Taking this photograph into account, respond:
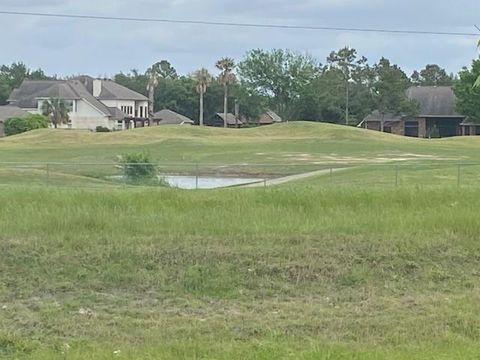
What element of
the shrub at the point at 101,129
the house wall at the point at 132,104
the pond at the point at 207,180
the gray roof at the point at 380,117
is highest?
the house wall at the point at 132,104

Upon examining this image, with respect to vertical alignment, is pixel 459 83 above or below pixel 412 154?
above

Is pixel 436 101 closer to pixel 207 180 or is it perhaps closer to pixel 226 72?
pixel 226 72

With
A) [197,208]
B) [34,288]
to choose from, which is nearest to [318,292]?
[34,288]

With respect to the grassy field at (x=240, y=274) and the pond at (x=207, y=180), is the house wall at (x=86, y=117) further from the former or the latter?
the grassy field at (x=240, y=274)

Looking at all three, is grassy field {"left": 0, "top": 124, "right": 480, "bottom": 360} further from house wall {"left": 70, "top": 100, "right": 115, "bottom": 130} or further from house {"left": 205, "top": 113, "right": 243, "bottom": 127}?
house {"left": 205, "top": 113, "right": 243, "bottom": 127}

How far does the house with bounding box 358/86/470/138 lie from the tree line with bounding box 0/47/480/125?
1.93 m

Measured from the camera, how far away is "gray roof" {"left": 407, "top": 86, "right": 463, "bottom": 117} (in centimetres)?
11012

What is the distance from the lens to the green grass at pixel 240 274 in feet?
29.1

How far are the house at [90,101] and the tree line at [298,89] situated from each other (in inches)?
209

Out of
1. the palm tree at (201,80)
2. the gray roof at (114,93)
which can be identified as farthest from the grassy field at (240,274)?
the gray roof at (114,93)

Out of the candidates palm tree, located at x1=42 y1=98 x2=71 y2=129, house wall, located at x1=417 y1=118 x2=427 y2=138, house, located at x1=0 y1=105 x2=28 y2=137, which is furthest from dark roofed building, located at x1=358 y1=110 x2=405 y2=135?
house, located at x1=0 y1=105 x2=28 y2=137

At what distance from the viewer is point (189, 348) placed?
8227 millimetres

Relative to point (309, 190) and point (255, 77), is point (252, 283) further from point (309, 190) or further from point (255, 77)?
point (255, 77)

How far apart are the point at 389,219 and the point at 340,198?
7.80 feet
